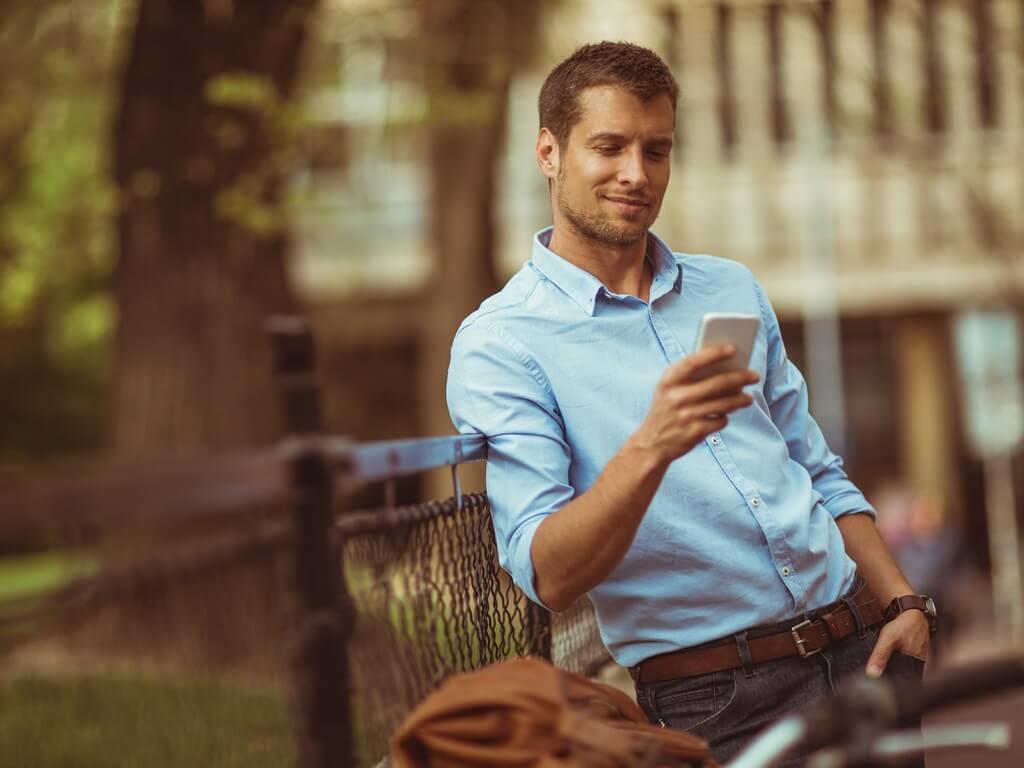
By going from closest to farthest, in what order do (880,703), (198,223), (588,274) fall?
(880,703) < (588,274) < (198,223)

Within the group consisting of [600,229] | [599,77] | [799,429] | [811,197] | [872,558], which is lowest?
[811,197]

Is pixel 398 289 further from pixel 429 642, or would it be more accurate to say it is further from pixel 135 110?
pixel 429 642

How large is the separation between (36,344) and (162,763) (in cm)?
2664

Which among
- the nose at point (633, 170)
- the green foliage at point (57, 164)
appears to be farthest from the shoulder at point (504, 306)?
the green foliage at point (57, 164)

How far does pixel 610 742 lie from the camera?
223cm

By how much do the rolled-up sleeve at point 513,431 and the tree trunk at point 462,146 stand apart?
9.08 metres

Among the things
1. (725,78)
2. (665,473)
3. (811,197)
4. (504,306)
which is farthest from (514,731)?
(725,78)

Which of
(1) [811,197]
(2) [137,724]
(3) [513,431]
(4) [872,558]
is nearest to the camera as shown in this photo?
(3) [513,431]

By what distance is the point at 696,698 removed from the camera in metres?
3.05

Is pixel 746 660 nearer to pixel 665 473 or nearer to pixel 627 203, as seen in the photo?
pixel 665 473

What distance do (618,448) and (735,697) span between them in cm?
48

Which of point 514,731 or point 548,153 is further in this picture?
point 548,153

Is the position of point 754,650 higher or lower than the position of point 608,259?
lower

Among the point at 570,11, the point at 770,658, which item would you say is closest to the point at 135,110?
the point at 570,11
